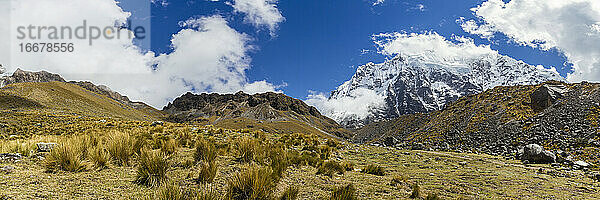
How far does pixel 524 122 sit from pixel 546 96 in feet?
17.8

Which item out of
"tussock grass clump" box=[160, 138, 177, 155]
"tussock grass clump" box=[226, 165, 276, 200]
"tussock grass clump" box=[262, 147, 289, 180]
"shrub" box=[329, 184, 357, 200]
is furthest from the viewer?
"tussock grass clump" box=[160, 138, 177, 155]

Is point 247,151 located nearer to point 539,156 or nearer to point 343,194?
point 343,194

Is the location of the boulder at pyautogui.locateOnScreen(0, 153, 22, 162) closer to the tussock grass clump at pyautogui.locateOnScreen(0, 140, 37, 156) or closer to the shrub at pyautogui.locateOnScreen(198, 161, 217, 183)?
the tussock grass clump at pyautogui.locateOnScreen(0, 140, 37, 156)

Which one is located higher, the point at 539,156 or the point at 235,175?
the point at 235,175

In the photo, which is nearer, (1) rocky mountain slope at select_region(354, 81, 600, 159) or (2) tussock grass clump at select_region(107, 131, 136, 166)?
(2) tussock grass clump at select_region(107, 131, 136, 166)

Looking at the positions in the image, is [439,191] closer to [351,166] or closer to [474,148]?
[351,166]

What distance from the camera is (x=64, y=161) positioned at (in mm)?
4938

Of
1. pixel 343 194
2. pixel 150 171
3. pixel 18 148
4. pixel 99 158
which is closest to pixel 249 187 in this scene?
pixel 343 194

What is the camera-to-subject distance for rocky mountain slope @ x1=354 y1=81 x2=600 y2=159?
15.4 metres

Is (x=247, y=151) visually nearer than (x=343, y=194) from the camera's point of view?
No

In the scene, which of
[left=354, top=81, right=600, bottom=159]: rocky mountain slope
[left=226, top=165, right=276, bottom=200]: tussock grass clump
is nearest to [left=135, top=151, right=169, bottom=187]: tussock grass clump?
[left=226, top=165, right=276, bottom=200]: tussock grass clump

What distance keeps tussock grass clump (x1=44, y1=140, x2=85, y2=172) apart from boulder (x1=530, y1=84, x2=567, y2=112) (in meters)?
31.0

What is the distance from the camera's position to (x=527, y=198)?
5375 mm

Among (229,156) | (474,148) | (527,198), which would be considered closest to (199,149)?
(229,156)
